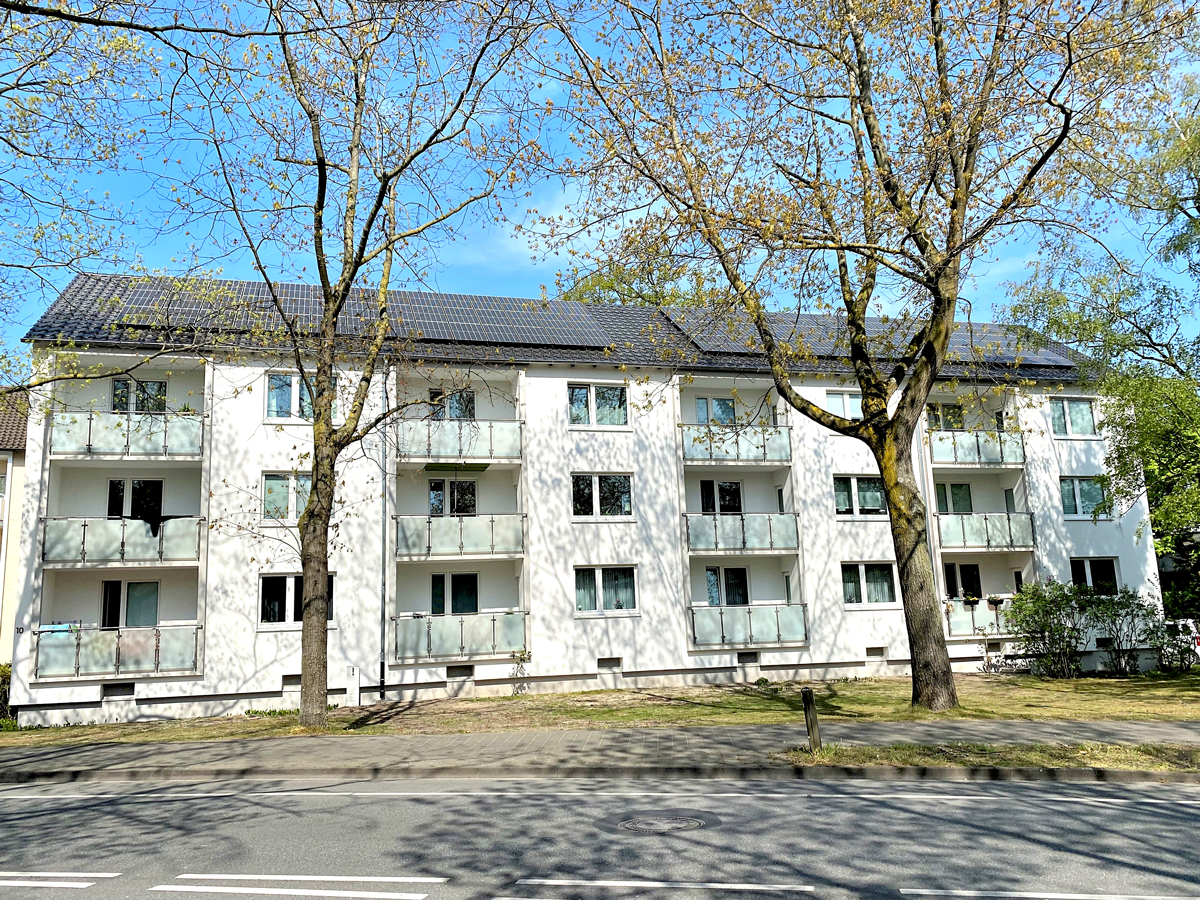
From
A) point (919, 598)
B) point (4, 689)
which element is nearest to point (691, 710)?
point (919, 598)

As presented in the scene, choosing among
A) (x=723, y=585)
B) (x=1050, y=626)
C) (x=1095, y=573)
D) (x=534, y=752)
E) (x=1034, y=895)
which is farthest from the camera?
(x=1095, y=573)

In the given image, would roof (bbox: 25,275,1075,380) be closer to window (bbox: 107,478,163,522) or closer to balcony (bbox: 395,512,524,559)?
window (bbox: 107,478,163,522)

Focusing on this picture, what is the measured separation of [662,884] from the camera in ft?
20.5

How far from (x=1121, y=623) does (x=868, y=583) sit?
7.53m

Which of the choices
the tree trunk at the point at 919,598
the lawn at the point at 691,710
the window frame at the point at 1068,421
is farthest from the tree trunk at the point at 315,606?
the window frame at the point at 1068,421

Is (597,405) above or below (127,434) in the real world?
above

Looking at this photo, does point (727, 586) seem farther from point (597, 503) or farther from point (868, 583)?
point (597, 503)

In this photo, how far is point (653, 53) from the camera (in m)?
15.3

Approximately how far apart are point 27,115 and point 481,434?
13.4 m

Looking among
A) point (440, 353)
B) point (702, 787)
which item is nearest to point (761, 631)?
point (440, 353)

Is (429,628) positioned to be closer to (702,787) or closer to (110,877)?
(702,787)

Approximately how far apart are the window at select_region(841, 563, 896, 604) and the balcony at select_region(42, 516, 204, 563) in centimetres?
1804

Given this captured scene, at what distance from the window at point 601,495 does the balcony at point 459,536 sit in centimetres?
193

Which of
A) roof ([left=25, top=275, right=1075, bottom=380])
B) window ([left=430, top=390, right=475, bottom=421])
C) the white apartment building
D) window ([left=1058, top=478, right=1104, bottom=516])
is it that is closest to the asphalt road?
roof ([left=25, top=275, right=1075, bottom=380])
